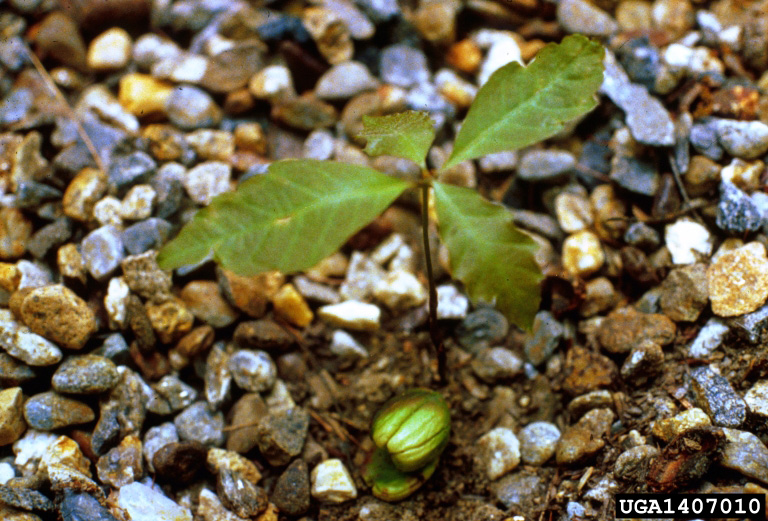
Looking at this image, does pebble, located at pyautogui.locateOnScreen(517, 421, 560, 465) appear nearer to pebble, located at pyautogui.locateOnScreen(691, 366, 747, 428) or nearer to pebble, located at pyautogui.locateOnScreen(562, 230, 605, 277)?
pebble, located at pyautogui.locateOnScreen(691, 366, 747, 428)

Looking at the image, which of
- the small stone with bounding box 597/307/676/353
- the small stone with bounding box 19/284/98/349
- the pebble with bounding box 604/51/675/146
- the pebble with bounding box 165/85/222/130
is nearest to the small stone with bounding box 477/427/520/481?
the small stone with bounding box 597/307/676/353

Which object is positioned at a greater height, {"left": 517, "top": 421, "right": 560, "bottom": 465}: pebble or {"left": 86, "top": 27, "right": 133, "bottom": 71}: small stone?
{"left": 86, "top": 27, "right": 133, "bottom": 71}: small stone

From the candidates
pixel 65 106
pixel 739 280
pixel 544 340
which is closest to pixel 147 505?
pixel 544 340

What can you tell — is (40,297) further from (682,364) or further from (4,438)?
(682,364)

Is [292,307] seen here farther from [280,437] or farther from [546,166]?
[546,166]

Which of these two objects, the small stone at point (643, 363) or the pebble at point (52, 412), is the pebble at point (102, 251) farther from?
the small stone at point (643, 363)

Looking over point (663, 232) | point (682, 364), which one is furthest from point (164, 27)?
point (682, 364)
